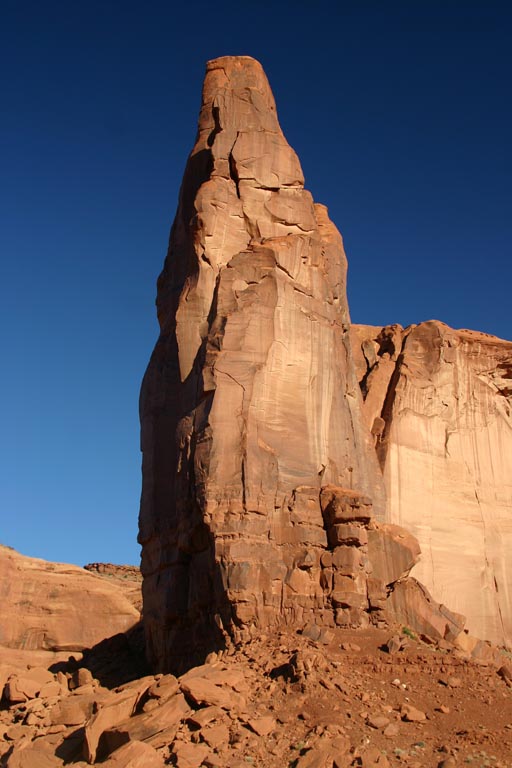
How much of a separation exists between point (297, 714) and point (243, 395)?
910 cm

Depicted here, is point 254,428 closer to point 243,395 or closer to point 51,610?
point 243,395

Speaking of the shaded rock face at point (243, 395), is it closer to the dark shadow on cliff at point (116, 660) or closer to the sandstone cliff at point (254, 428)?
the sandstone cliff at point (254, 428)

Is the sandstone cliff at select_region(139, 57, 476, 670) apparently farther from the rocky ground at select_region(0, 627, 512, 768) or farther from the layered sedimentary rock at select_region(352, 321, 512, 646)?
the layered sedimentary rock at select_region(352, 321, 512, 646)

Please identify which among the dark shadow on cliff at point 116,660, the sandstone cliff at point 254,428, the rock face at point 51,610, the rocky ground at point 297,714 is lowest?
the rocky ground at point 297,714

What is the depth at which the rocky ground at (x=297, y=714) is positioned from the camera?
1956 centimetres

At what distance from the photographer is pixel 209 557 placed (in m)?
26.0

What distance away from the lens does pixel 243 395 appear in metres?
27.1

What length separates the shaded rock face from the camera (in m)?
25.7

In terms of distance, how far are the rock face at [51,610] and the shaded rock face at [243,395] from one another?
5.11 meters

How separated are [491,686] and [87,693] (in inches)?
411

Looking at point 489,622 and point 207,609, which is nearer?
point 207,609

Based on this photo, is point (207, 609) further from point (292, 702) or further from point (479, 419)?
point (479, 419)

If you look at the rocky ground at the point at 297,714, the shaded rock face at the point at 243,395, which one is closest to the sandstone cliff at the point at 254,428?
the shaded rock face at the point at 243,395

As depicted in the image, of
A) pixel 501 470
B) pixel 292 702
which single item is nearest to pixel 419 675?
pixel 292 702
